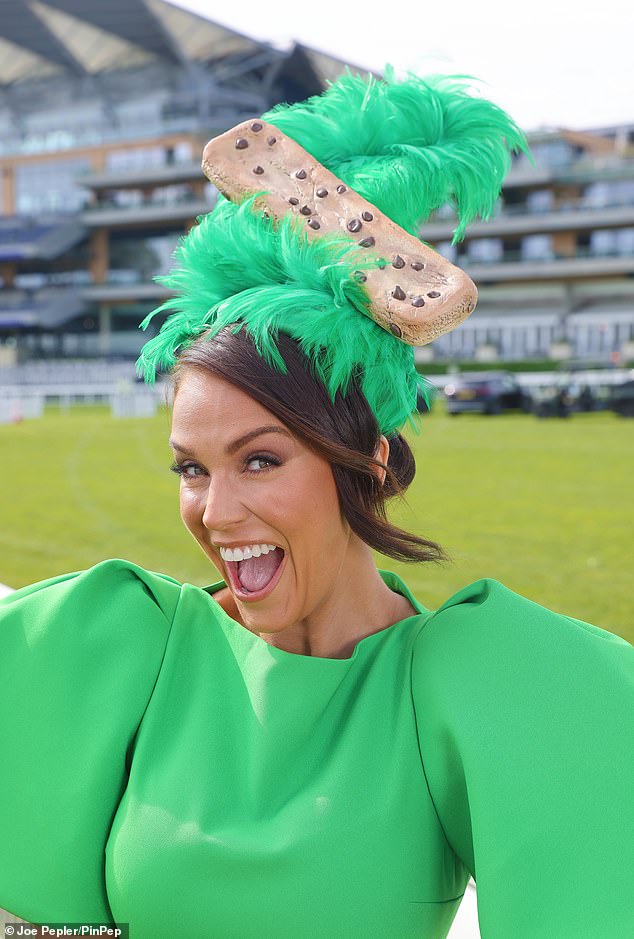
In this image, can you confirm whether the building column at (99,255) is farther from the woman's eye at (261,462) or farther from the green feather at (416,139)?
the woman's eye at (261,462)

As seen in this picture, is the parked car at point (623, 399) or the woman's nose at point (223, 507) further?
the parked car at point (623, 399)

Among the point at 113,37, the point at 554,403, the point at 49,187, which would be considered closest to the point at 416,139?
the point at 554,403

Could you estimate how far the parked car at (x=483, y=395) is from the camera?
2302cm

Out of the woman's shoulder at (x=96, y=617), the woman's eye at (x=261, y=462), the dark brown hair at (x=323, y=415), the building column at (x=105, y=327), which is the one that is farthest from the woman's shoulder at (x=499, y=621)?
the building column at (x=105, y=327)

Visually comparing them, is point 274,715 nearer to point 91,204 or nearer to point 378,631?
point 378,631

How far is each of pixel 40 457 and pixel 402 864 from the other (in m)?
13.8

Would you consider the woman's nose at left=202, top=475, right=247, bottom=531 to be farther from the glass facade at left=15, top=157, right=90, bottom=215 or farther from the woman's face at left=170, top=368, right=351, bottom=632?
the glass facade at left=15, top=157, right=90, bottom=215

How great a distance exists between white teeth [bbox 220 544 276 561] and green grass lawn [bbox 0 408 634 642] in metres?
0.87

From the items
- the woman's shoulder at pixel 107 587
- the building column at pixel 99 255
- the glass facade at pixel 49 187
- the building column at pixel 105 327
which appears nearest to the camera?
the woman's shoulder at pixel 107 587

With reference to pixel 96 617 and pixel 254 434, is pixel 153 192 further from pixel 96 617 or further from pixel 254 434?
pixel 254 434

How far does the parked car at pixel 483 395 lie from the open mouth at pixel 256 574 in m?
21.3

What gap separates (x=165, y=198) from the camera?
52.8 metres

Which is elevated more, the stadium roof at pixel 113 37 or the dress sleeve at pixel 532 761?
the stadium roof at pixel 113 37

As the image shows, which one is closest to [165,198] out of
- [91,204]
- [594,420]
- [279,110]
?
[91,204]
